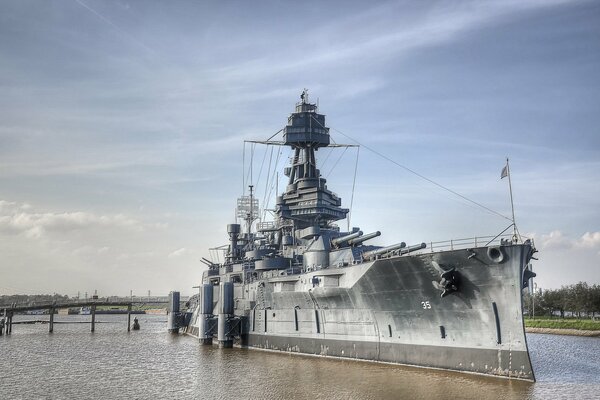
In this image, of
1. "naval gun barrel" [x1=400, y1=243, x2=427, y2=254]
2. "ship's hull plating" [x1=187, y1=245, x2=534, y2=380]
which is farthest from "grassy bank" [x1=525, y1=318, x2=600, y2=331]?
"naval gun barrel" [x1=400, y1=243, x2=427, y2=254]

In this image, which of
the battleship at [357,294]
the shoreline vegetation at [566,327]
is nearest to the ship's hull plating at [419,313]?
the battleship at [357,294]

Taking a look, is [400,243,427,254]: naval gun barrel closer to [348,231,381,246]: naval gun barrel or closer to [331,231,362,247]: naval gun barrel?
[348,231,381,246]: naval gun barrel

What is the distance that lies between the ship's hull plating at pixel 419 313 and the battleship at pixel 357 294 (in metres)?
0.05

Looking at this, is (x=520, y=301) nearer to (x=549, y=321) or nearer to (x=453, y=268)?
(x=453, y=268)

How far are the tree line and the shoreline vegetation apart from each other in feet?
20.0

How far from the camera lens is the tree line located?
202 ft

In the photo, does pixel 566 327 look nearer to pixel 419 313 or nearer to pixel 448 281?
pixel 419 313

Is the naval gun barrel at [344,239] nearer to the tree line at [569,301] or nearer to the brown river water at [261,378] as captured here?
the brown river water at [261,378]

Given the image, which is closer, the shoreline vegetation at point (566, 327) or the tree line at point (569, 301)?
the shoreline vegetation at point (566, 327)

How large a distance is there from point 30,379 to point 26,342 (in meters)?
25.6

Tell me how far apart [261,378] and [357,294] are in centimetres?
668

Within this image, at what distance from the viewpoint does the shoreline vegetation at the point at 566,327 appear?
4855 cm

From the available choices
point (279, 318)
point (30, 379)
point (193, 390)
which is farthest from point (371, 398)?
point (30, 379)

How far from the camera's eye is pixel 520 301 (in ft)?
67.4
